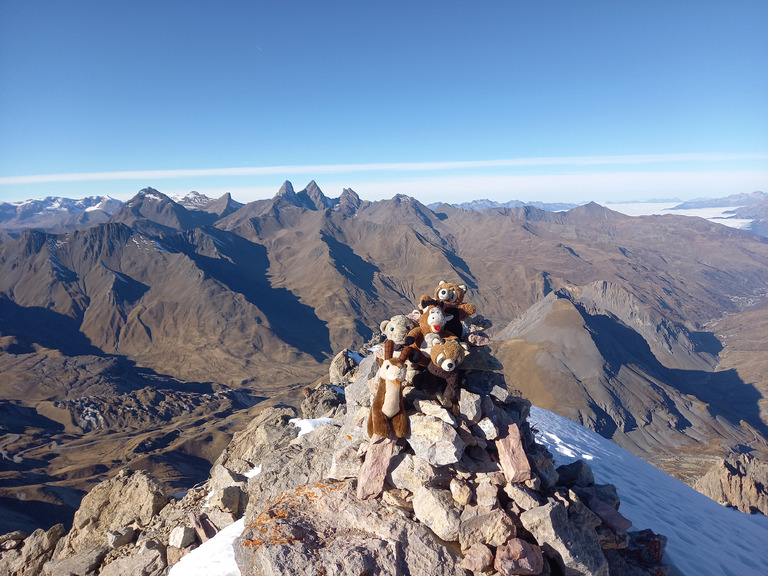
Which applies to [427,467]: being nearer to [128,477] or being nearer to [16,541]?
[128,477]

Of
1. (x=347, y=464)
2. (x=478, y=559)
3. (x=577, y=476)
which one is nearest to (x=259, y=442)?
(x=347, y=464)

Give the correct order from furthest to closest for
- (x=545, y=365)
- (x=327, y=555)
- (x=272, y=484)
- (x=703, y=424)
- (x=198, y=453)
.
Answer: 1. (x=545, y=365)
2. (x=703, y=424)
3. (x=198, y=453)
4. (x=272, y=484)
5. (x=327, y=555)

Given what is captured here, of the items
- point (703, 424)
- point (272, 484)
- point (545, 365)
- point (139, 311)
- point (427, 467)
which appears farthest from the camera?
point (139, 311)

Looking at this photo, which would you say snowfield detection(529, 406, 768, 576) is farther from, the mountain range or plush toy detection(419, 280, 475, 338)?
the mountain range

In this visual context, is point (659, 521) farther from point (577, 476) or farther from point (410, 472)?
point (410, 472)

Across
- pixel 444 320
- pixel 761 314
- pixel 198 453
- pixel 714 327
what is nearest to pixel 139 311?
pixel 198 453

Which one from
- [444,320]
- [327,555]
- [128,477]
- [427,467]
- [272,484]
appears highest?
[444,320]

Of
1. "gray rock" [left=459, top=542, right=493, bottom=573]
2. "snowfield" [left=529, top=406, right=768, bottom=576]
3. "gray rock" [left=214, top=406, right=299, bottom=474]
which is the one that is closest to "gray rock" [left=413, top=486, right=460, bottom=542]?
"gray rock" [left=459, top=542, right=493, bottom=573]

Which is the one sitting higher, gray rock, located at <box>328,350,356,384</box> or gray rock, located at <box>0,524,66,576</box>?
gray rock, located at <box>328,350,356,384</box>
